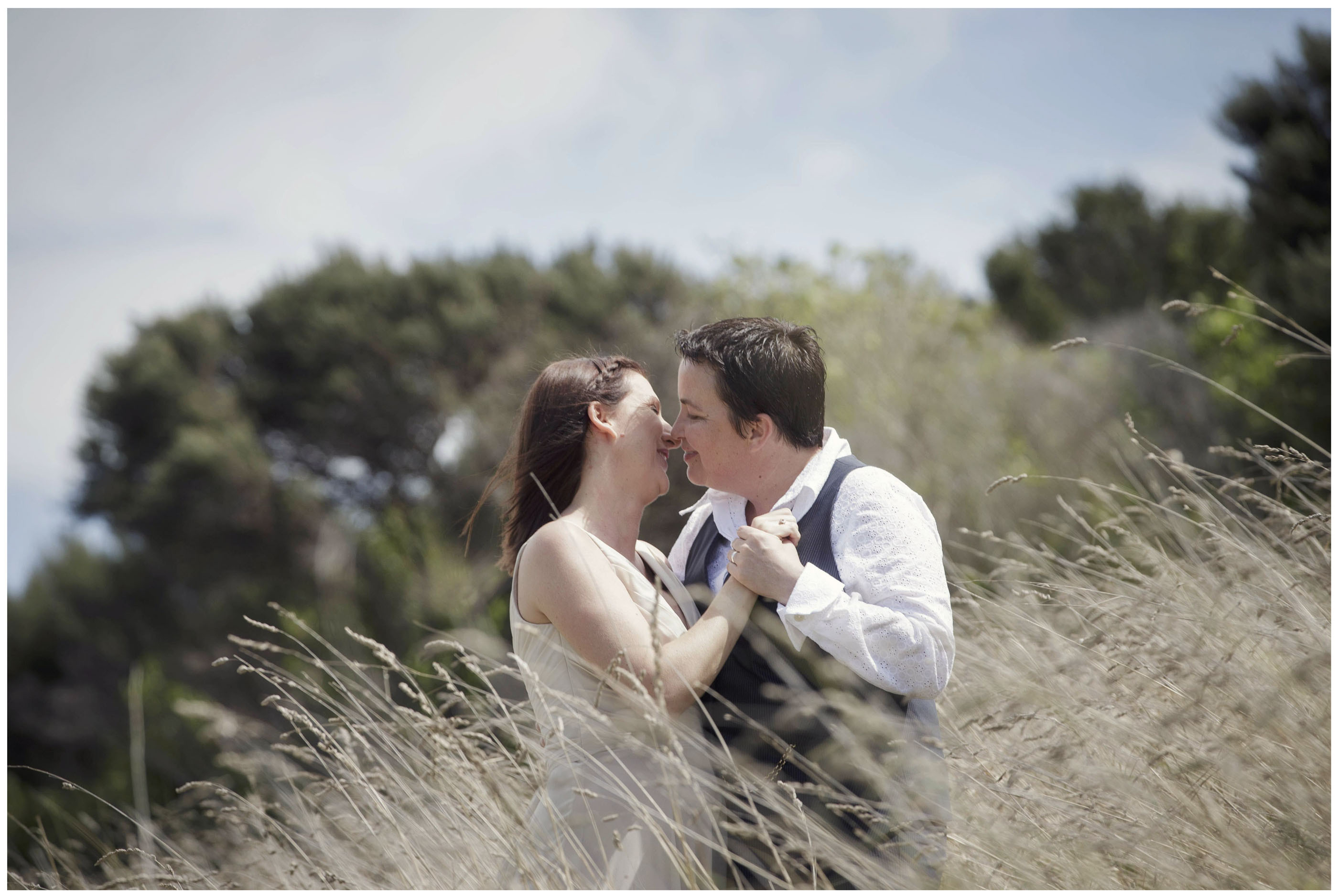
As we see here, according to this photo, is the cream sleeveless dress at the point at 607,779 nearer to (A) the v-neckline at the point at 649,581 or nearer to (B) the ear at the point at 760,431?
(A) the v-neckline at the point at 649,581

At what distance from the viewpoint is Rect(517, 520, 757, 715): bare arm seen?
7.20 feet

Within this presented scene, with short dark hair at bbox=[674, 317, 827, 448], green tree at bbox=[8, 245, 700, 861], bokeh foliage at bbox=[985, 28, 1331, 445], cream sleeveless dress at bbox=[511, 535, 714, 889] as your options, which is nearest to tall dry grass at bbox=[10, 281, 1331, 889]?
cream sleeveless dress at bbox=[511, 535, 714, 889]

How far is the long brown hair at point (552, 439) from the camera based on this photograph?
272cm

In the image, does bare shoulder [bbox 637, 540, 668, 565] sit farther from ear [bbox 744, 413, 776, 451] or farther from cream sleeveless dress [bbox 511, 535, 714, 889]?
ear [bbox 744, 413, 776, 451]

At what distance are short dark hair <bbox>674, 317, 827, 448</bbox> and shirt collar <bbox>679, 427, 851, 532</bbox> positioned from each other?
0.07 meters

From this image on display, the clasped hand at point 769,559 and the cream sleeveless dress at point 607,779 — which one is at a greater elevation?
the clasped hand at point 769,559

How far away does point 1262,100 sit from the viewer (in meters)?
9.30

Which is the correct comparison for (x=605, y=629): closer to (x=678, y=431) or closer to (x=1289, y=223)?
(x=678, y=431)

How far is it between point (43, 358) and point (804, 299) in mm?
9294

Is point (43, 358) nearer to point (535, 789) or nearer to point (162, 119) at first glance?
point (162, 119)

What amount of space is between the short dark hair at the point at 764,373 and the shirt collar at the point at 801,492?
2.7 inches

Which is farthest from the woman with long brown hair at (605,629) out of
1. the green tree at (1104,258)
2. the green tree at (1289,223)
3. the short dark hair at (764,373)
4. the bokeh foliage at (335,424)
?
the green tree at (1104,258)

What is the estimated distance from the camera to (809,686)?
227 centimetres

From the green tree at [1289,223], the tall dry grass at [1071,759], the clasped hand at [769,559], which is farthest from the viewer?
the green tree at [1289,223]
